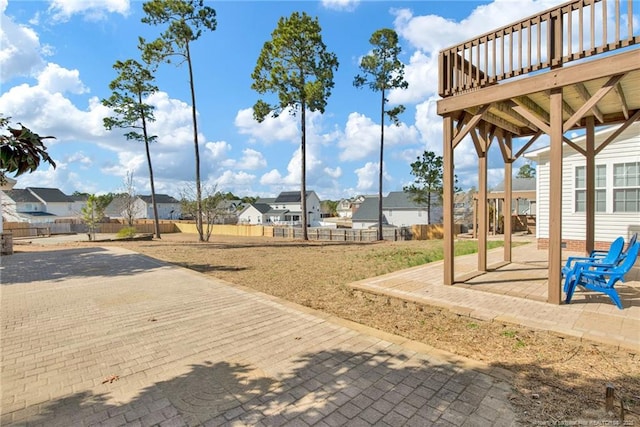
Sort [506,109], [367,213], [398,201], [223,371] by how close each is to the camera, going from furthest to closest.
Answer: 1. [398,201]
2. [367,213]
3. [506,109]
4. [223,371]

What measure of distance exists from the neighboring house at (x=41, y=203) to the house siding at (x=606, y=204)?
6017 centimetres

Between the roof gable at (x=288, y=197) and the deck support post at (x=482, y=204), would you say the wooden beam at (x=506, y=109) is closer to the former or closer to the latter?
the deck support post at (x=482, y=204)

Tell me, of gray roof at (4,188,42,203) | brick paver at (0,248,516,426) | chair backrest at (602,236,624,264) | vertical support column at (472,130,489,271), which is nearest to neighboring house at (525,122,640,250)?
vertical support column at (472,130,489,271)

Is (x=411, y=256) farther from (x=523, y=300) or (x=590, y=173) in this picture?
(x=523, y=300)

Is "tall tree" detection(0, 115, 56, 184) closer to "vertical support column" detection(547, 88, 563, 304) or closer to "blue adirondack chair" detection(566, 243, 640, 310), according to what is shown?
"vertical support column" detection(547, 88, 563, 304)

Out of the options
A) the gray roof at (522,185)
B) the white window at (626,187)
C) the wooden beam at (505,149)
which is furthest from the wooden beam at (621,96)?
the gray roof at (522,185)

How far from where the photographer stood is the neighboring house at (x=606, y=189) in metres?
9.42

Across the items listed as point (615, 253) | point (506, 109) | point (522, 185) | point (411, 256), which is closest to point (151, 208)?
point (522, 185)

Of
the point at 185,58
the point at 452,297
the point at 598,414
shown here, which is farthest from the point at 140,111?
the point at 598,414

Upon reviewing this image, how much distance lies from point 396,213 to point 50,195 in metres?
57.6

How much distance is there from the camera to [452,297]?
5430mm

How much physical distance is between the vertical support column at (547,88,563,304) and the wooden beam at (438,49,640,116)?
0.19 metres

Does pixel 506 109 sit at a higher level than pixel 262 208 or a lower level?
higher

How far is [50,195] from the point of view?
55750 mm
